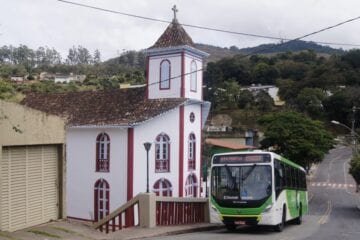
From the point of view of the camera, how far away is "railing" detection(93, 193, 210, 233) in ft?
56.1

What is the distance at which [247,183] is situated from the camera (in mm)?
18328

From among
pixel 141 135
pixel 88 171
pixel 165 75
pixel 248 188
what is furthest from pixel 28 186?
pixel 165 75

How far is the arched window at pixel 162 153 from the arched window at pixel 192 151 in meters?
2.11

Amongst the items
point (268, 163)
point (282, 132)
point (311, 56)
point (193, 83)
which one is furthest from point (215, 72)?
point (268, 163)

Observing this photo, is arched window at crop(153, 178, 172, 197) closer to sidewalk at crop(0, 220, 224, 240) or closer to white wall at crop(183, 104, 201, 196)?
white wall at crop(183, 104, 201, 196)

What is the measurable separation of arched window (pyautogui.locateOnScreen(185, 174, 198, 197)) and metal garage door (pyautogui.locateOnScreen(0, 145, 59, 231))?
62.5 ft

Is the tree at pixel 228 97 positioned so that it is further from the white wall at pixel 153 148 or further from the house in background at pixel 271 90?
the white wall at pixel 153 148

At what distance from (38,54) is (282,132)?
12427 cm

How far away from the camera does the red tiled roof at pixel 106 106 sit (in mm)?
31125

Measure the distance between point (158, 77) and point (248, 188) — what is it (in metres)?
16.1

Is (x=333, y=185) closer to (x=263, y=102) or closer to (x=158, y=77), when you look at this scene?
(x=263, y=102)

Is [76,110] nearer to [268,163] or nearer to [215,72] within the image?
[268,163]

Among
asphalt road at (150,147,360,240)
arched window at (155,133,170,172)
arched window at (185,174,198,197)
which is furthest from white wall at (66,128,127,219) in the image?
asphalt road at (150,147,360,240)

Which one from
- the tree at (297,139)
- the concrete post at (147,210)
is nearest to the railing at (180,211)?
the concrete post at (147,210)
